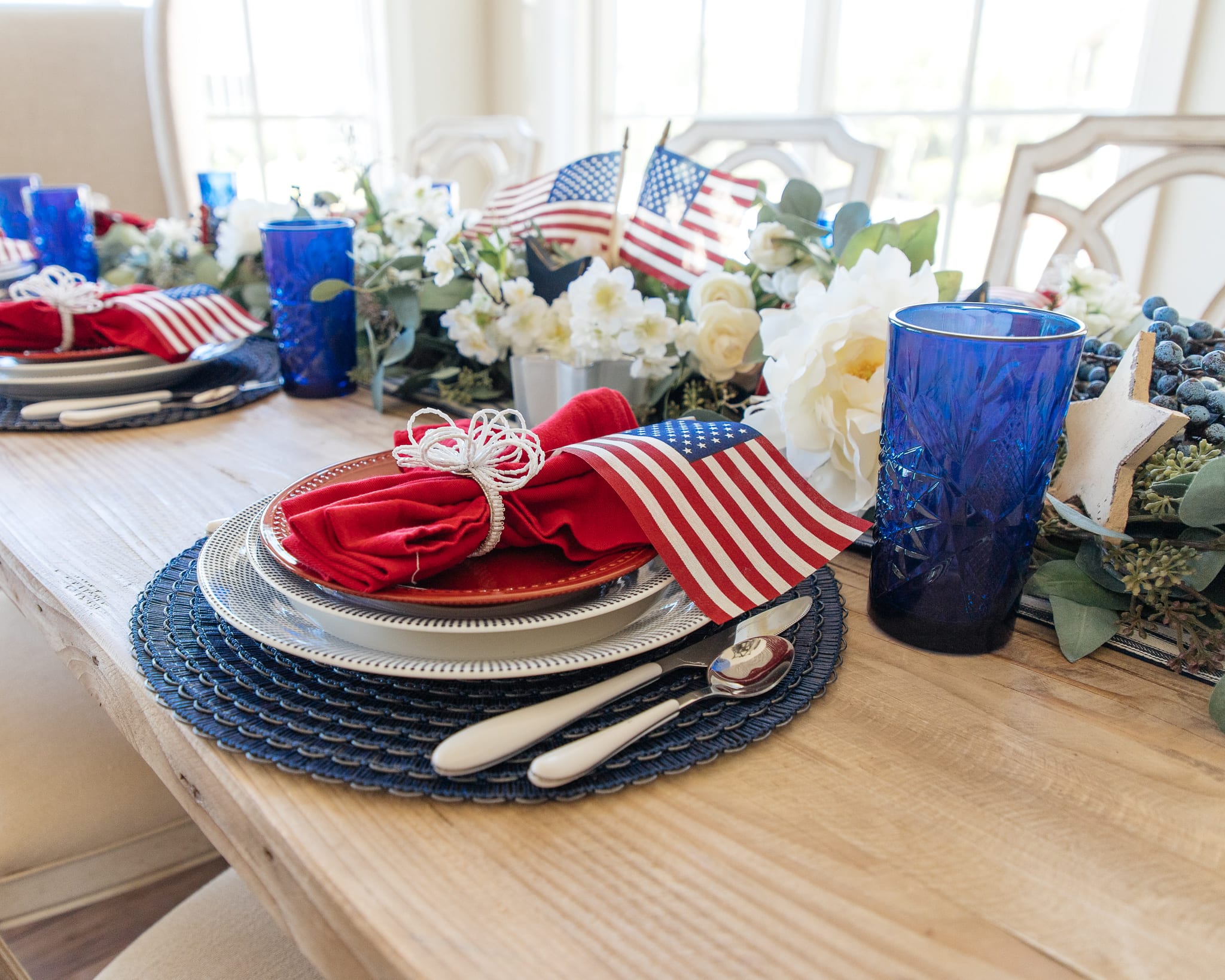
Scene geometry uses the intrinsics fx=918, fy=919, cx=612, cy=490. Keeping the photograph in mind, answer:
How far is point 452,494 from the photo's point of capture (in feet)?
1.66

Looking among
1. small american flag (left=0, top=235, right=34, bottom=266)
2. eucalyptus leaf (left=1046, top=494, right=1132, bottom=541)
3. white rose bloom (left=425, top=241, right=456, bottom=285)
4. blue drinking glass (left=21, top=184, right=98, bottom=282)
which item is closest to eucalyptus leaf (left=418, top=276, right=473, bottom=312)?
white rose bloom (left=425, top=241, right=456, bottom=285)

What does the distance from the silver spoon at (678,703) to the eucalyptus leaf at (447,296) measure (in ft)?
2.10

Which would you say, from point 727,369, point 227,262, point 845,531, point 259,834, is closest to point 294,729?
point 259,834

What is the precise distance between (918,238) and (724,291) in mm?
172

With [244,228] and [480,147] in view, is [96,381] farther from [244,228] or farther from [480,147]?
[480,147]

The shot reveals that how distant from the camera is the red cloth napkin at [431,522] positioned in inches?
18.4

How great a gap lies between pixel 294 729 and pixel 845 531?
1.08 feet

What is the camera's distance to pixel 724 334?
2.64 feet

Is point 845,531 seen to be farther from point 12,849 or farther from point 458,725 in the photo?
point 12,849

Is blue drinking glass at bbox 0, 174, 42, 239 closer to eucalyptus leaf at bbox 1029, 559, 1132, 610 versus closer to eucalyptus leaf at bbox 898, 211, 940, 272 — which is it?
eucalyptus leaf at bbox 898, 211, 940, 272

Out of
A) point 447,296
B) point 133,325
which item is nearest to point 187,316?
point 133,325

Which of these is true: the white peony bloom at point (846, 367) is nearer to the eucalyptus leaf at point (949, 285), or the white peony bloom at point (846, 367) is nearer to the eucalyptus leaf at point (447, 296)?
the eucalyptus leaf at point (949, 285)

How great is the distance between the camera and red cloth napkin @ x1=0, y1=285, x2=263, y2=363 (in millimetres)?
1030

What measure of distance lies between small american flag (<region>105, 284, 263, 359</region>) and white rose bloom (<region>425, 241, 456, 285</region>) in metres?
0.30
